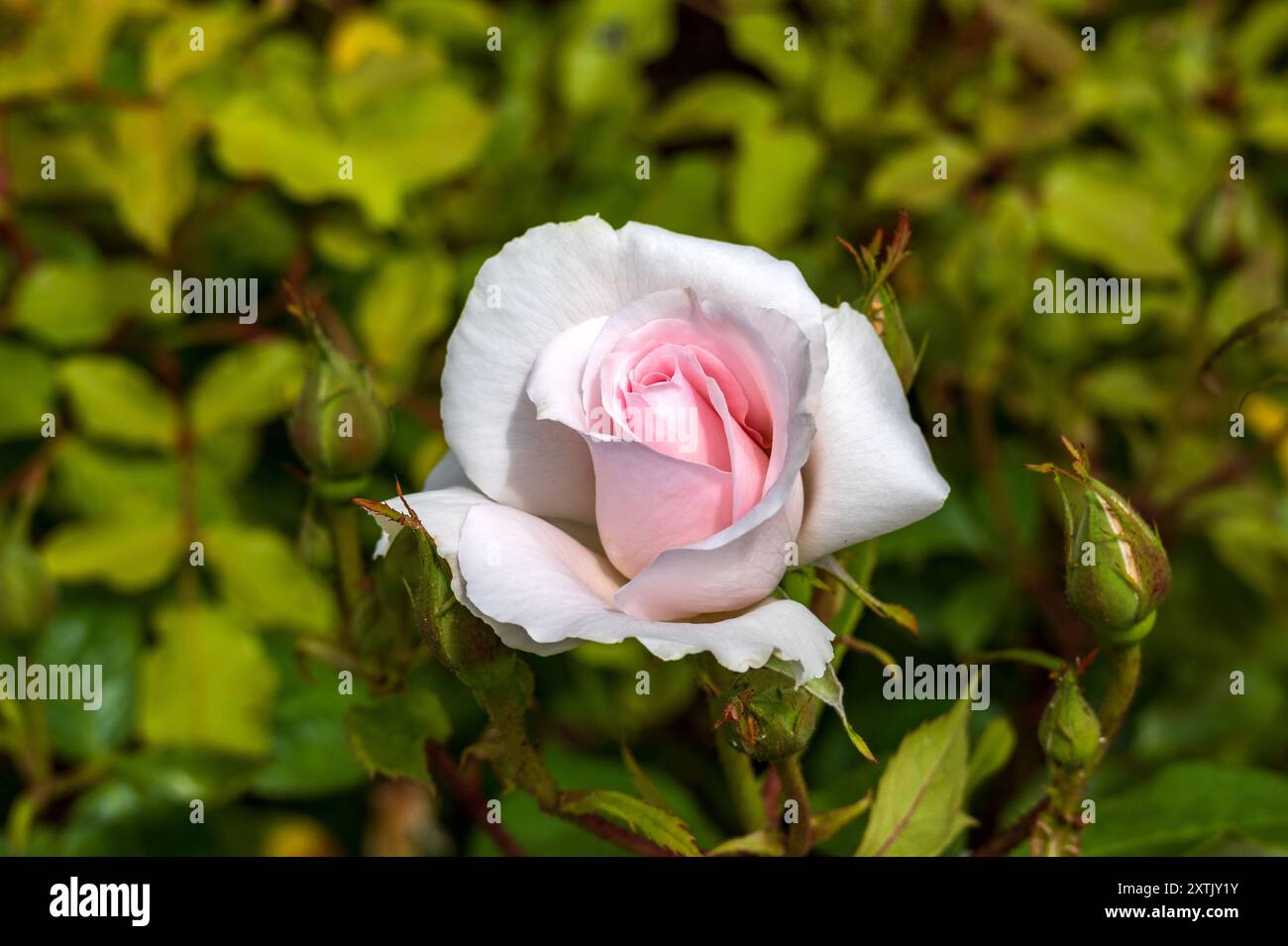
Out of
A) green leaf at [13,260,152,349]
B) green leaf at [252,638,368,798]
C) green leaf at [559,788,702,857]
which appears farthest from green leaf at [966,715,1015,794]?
green leaf at [13,260,152,349]

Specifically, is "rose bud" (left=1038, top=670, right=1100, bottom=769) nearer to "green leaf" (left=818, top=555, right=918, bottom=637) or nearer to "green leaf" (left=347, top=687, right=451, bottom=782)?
"green leaf" (left=818, top=555, right=918, bottom=637)

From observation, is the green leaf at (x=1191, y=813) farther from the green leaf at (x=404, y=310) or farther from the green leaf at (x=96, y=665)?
the green leaf at (x=96, y=665)

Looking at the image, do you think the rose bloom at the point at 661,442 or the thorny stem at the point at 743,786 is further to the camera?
the thorny stem at the point at 743,786

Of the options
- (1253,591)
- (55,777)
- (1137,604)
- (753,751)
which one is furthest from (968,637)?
(55,777)

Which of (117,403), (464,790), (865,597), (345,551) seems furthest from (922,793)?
(117,403)

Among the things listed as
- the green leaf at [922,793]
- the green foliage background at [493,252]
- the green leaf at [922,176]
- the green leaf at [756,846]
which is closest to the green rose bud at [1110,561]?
the green leaf at [922,793]

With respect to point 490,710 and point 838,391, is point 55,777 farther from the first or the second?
point 838,391

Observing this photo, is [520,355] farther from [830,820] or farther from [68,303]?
[68,303]
